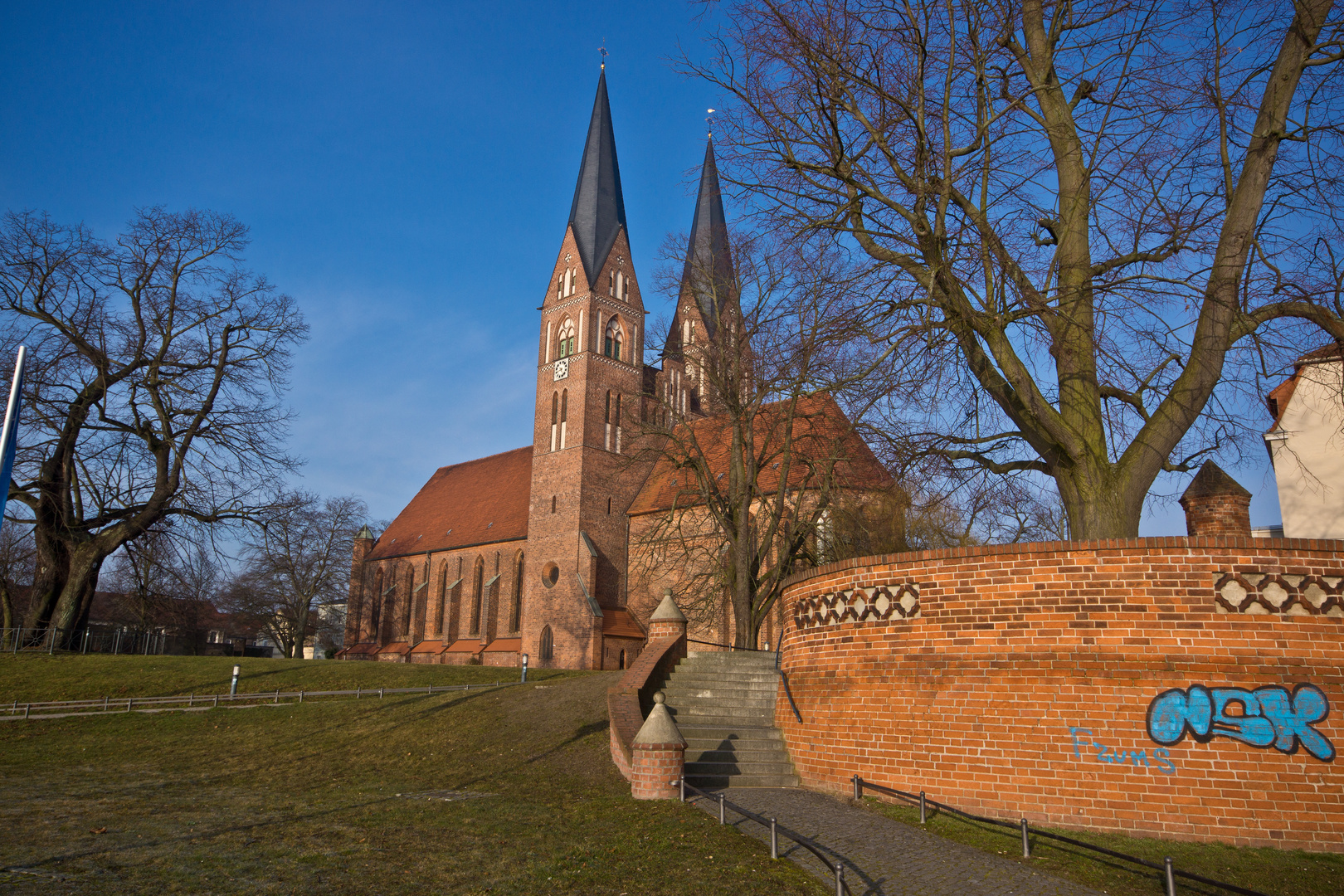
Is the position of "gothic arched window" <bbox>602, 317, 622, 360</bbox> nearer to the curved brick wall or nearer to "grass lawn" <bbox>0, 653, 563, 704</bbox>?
"grass lawn" <bbox>0, 653, 563, 704</bbox>

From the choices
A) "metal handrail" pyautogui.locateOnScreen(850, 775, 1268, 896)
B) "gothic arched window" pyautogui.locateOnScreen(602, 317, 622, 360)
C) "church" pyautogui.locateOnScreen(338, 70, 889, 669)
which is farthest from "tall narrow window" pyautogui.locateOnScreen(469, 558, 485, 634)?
"metal handrail" pyautogui.locateOnScreen(850, 775, 1268, 896)

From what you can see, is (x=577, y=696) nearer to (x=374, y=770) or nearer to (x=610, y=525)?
(x=374, y=770)

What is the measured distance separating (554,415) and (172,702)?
70.8 feet

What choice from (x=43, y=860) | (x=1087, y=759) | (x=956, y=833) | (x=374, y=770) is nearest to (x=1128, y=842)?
(x=1087, y=759)

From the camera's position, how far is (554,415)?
38.8m

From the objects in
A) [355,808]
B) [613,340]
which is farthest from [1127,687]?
[613,340]

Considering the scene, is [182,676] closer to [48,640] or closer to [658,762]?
A: [48,640]

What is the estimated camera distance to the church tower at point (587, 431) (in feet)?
116

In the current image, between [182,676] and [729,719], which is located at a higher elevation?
[729,719]

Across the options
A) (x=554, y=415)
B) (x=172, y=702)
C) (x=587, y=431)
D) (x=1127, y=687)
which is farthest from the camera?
(x=554, y=415)

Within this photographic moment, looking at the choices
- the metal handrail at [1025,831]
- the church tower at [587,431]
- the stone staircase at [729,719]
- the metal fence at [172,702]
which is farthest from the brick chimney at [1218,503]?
the church tower at [587,431]

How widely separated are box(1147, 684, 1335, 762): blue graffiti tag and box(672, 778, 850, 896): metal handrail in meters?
3.12

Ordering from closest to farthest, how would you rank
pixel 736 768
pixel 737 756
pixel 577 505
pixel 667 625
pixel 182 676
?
pixel 736 768
pixel 737 756
pixel 667 625
pixel 182 676
pixel 577 505

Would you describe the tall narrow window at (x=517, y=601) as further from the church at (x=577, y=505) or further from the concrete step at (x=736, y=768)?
the concrete step at (x=736, y=768)
